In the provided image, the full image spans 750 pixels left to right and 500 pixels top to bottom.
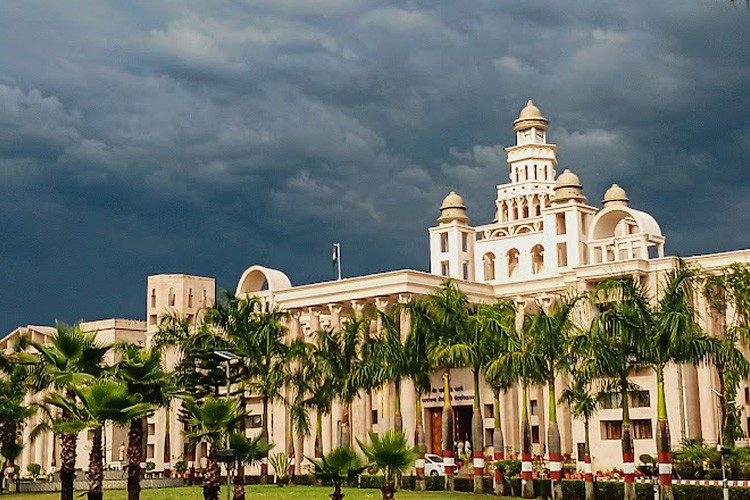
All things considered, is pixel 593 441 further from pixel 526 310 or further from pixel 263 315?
pixel 263 315

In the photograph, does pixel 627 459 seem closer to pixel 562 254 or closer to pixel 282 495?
pixel 282 495

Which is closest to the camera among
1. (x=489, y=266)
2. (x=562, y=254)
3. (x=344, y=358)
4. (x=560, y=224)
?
(x=344, y=358)

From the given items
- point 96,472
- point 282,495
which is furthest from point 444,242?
point 96,472

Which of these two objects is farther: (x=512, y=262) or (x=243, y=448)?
Result: (x=512, y=262)

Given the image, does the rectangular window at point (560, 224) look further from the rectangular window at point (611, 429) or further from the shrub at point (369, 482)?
the shrub at point (369, 482)

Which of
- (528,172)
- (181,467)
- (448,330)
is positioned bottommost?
(181,467)

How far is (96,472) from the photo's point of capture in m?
37.8

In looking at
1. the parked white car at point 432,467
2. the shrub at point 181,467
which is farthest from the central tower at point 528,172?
the parked white car at point 432,467

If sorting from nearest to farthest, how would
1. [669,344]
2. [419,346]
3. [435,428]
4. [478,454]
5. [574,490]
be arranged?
1. [669,344]
2. [574,490]
3. [478,454]
4. [419,346]
5. [435,428]

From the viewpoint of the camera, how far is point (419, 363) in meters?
53.3

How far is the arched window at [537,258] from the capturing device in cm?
8650

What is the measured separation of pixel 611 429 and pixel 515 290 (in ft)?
44.7

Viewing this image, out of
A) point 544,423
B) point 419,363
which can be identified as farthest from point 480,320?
point 544,423

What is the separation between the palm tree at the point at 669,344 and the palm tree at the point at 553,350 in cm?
442
